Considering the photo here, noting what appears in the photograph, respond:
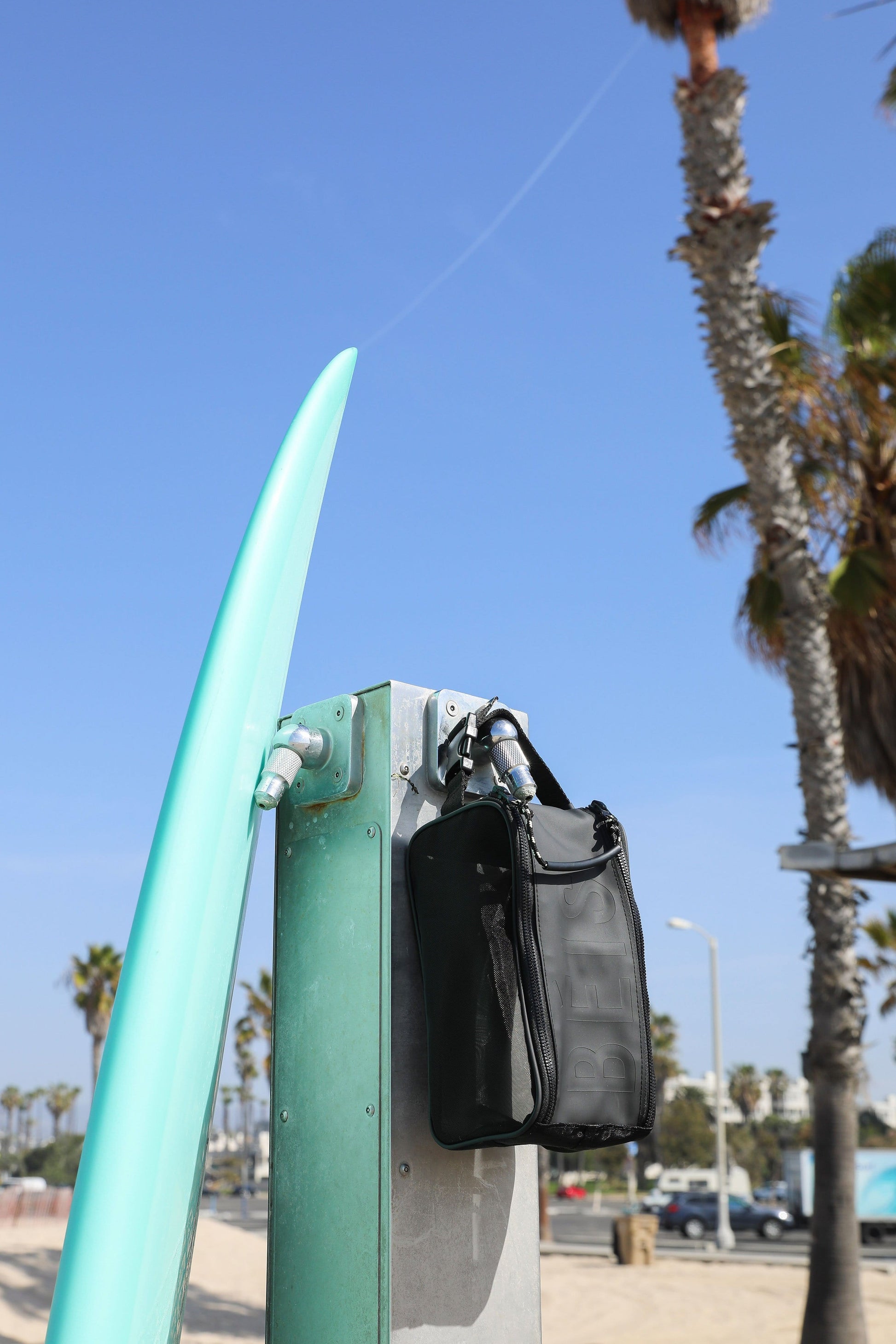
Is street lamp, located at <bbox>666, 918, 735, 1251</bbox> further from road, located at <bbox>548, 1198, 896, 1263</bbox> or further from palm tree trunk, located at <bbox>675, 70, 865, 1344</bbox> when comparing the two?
palm tree trunk, located at <bbox>675, 70, 865, 1344</bbox>

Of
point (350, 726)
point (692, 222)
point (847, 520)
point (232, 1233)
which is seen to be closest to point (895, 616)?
point (847, 520)

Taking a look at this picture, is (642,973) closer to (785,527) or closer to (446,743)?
(446,743)

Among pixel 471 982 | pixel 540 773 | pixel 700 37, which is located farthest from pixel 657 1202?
pixel 471 982

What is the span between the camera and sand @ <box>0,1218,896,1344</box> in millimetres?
11617

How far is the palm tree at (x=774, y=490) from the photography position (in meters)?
8.56

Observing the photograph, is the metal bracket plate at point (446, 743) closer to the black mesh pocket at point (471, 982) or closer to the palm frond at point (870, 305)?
the black mesh pocket at point (471, 982)

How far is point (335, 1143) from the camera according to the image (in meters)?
1.56

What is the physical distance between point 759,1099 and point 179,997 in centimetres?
7784

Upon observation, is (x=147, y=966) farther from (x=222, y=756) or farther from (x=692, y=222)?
(x=692, y=222)

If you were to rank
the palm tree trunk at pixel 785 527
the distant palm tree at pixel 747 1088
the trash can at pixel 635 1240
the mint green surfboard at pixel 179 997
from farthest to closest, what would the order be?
1. the distant palm tree at pixel 747 1088
2. the trash can at pixel 635 1240
3. the palm tree trunk at pixel 785 527
4. the mint green surfboard at pixel 179 997

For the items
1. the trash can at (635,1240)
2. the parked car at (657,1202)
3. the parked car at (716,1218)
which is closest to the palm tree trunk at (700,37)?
the trash can at (635,1240)

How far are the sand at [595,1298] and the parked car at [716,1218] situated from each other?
12.0 metres

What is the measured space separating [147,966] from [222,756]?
28cm

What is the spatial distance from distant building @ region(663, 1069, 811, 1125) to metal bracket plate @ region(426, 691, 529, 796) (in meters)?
41.1
